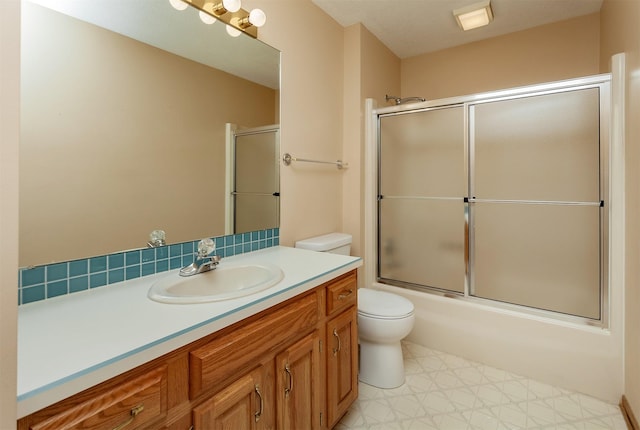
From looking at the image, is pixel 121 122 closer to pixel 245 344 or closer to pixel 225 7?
pixel 225 7

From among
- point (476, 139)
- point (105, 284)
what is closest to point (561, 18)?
point (476, 139)

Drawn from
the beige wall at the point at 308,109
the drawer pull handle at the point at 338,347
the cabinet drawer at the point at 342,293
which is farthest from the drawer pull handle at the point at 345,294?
the beige wall at the point at 308,109

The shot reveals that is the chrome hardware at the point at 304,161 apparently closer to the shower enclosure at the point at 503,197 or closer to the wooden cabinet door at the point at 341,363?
the shower enclosure at the point at 503,197

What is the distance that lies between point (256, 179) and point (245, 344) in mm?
1012

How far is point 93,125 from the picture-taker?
116 cm

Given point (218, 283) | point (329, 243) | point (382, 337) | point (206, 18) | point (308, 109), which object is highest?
point (206, 18)

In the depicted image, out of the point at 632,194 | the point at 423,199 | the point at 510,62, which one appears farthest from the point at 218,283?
the point at 510,62

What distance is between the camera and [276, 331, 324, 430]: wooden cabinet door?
114 cm

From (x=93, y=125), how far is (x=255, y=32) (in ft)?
3.33

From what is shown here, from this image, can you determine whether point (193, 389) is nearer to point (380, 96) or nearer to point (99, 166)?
point (99, 166)

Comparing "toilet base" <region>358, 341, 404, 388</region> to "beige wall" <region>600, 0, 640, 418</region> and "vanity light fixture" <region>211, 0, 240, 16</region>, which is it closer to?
"beige wall" <region>600, 0, 640, 418</region>

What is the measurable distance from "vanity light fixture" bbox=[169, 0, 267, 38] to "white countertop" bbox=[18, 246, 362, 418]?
4.01 feet

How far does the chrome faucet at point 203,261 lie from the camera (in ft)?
→ 4.37

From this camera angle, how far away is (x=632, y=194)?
1588 mm
